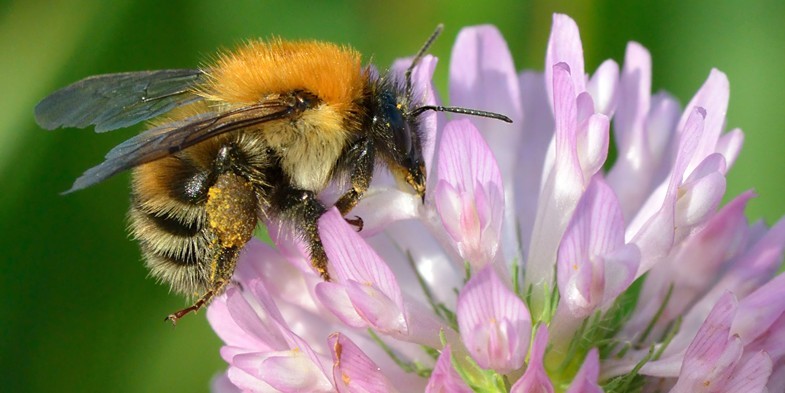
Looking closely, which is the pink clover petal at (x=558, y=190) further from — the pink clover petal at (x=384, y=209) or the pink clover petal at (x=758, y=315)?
the pink clover petal at (x=758, y=315)

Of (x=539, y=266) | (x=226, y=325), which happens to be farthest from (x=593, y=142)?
(x=226, y=325)

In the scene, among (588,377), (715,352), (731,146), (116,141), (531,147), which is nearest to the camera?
(588,377)

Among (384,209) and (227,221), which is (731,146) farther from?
(227,221)

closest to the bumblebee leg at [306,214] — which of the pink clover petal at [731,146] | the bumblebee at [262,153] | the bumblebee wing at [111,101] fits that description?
the bumblebee at [262,153]

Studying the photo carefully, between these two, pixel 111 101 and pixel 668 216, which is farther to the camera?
pixel 111 101

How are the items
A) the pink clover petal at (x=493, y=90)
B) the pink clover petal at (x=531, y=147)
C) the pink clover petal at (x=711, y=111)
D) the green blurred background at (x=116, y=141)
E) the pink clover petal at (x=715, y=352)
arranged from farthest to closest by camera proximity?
1. the green blurred background at (x=116, y=141)
2. the pink clover petal at (x=531, y=147)
3. the pink clover petal at (x=493, y=90)
4. the pink clover petal at (x=711, y=111)
5. the pink clover petal at (x=715, y=352)

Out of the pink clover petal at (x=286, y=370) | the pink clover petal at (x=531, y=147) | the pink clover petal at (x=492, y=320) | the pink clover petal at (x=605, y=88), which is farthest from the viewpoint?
the pink clover petal at (x=531, y=147)

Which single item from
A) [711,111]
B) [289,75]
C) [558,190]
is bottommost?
[558,190]
